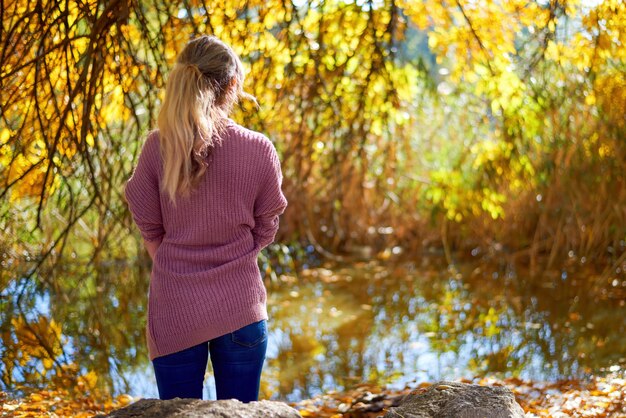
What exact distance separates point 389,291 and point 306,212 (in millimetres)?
1247

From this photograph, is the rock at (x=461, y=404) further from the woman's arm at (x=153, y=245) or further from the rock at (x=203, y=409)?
the woman's arm at (x=153, y=245)

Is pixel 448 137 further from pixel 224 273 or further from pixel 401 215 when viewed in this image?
pixel 224 273

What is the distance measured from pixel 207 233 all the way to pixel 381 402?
1.82 meters

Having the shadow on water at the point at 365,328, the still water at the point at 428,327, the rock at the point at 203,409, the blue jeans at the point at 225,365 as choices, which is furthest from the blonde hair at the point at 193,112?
the still water at the point at 428,327

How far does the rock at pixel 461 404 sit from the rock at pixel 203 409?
1.14ft

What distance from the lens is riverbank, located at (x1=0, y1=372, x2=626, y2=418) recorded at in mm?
3654

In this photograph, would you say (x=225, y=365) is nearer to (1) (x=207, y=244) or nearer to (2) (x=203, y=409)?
(2) (x=203, y=409)

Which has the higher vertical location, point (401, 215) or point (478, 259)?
point (401, 215)

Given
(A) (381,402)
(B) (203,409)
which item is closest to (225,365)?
(B) (203,409)

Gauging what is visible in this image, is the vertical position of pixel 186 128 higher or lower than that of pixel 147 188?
higher

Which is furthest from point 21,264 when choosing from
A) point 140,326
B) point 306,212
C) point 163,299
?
point 163,299

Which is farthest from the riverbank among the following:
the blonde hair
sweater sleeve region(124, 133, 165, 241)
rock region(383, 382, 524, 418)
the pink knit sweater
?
the blonde hair

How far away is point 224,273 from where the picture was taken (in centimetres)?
232

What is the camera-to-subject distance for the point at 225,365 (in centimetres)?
235
